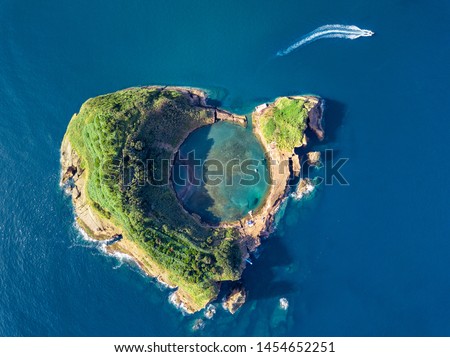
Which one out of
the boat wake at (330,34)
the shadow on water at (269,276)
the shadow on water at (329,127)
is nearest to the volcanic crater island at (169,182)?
the shadow on water at (329,127)

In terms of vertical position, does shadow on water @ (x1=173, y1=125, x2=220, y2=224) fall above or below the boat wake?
below

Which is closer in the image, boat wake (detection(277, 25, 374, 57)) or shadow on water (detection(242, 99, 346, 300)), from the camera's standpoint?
shadow on water (detection(242, 99, 346, 300))

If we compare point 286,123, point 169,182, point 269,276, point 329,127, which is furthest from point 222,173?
point 329,127

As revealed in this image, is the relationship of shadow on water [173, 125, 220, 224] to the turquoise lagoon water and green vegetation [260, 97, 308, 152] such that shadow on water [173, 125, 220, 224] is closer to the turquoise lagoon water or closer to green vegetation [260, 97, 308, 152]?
the turquoise lagoon water

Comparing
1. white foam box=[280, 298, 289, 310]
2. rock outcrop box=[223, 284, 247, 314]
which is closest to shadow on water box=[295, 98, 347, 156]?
white foam box=[280, 298, 289, 310]

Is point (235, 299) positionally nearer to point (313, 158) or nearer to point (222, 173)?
point (222, 173)

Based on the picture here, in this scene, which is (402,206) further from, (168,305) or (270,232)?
(168,305)
